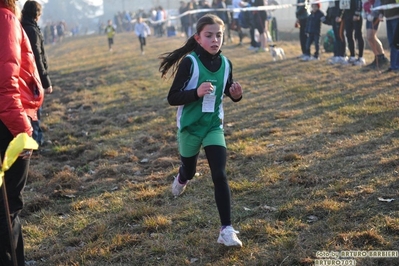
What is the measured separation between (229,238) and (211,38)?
157cm

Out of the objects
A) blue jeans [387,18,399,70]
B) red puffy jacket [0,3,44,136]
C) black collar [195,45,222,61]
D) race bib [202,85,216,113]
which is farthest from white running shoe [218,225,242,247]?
blue jeans [387,18,399,70]

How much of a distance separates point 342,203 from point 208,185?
1.52 m

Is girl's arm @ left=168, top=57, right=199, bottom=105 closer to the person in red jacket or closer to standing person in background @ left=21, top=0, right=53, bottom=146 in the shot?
the person in red jacket

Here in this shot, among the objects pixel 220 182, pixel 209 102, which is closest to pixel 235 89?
pixel 209 102

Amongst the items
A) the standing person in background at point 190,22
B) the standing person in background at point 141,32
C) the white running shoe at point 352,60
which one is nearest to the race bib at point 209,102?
the white running shoe at point 352,60

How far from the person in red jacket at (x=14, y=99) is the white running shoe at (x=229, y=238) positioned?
4.77 feet

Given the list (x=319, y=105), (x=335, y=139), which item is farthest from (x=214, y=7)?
(x=335, y=139)

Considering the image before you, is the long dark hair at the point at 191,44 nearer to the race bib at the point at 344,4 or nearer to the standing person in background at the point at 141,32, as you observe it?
the race bib at the point at 344,4

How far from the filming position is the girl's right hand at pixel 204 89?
13.7 feet

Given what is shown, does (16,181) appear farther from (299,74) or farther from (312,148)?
(299,74)

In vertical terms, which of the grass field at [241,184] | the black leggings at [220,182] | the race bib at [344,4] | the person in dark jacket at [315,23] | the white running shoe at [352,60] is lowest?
the grass field at [241,184]

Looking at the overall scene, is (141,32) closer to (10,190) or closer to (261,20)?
(261,20)

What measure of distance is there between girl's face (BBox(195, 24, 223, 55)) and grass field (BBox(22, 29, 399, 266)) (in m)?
1.49

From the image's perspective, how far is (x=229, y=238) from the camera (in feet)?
13.7
